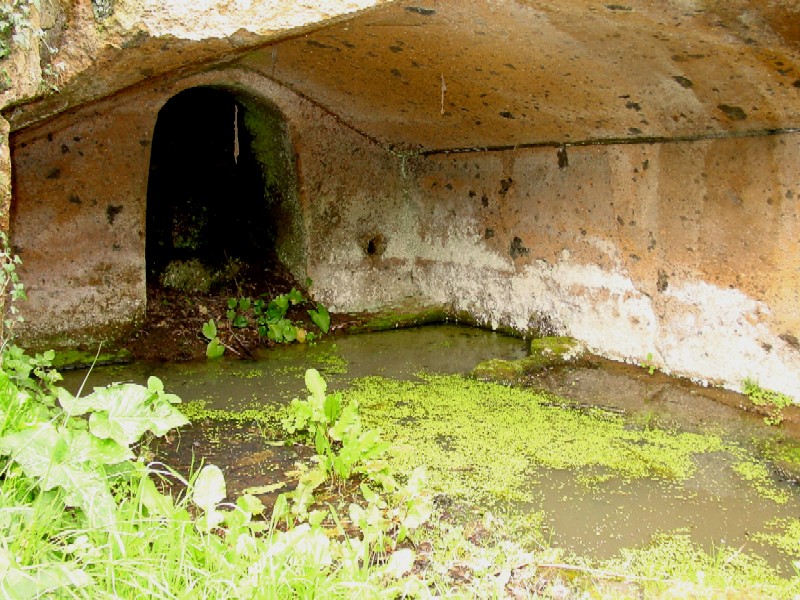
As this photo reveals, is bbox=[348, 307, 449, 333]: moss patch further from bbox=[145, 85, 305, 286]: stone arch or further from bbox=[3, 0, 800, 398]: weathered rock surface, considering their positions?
bbox=[145, 85, 305, 286]: stone arch

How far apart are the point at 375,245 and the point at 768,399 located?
2927 mm

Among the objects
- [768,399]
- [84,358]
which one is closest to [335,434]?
[768,399]

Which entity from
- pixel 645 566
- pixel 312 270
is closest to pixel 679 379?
pixel 645 566

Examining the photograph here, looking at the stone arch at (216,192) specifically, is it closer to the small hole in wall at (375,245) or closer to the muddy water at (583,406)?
the small hole in wall at (375,245)

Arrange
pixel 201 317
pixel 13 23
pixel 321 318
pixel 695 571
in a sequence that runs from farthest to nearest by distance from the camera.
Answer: pixel 321 318, pixel 201 317, pixel 13 23, pixel 695 571

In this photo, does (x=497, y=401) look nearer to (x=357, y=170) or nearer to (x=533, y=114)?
(x=533, y=114)

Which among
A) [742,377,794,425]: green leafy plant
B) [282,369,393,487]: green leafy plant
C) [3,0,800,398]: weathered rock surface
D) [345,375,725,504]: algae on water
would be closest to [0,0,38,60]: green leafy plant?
[3,0,800,398]: weathered rock surface

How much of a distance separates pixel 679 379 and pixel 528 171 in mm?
1630

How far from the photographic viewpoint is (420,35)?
3256 millimetres

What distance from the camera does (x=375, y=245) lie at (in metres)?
5.41

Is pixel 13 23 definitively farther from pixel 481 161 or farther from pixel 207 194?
pixel 207 194

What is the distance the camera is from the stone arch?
5.27 meters

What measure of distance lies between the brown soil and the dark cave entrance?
8.7 inches

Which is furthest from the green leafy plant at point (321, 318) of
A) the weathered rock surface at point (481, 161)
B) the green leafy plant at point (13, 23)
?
the green leafy plant at point (13, 23)
